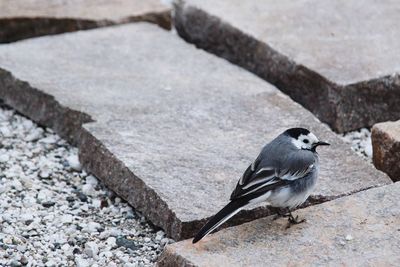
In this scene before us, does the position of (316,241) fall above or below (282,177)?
below

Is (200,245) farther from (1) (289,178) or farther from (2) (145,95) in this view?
(2) (145,95)

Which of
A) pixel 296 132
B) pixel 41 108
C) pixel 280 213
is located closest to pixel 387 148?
pixel 296 132

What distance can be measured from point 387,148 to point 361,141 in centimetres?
56

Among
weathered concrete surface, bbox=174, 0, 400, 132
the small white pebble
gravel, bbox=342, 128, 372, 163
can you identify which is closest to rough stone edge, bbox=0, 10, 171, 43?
weathered concrete surface, bbox=174, 0, 400, 132

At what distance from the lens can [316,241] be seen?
13.1 ft

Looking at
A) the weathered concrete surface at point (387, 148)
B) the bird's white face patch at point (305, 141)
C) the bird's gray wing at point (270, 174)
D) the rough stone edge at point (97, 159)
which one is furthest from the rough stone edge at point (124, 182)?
the weathered concrete surface at point (387, 148)

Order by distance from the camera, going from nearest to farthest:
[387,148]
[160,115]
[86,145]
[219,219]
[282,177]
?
[219,219]
[282,177]
[387,148]
[86,145]
[160,115]

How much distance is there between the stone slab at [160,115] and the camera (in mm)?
4477

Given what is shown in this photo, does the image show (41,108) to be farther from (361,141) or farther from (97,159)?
(361,141)

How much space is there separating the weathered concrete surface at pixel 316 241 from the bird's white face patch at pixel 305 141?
271 millimetres

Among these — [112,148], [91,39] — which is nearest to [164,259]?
[112,148]

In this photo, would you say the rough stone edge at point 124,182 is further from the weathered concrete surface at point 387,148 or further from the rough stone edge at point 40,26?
the rough stone edge at point 40,26

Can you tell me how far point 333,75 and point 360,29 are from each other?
0.74 meters

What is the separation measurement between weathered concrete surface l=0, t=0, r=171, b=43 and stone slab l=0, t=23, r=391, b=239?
0.16m
